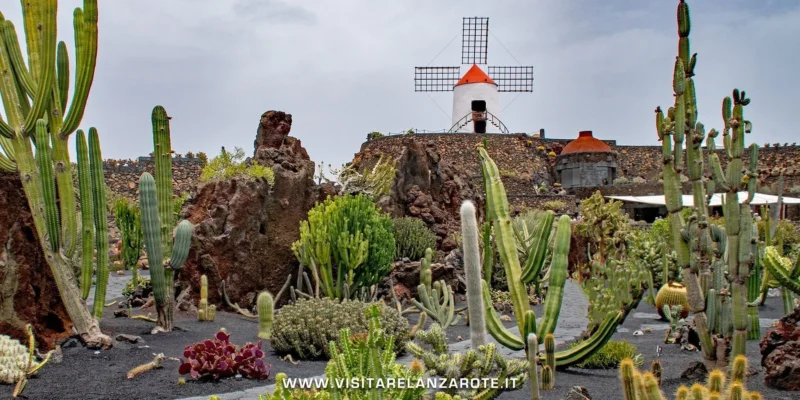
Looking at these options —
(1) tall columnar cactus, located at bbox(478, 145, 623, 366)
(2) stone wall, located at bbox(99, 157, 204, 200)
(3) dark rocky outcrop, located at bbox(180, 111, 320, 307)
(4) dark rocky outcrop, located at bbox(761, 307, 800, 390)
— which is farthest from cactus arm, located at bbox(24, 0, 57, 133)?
(2) stone wall, located at bbox(99, 157, 204, 200)

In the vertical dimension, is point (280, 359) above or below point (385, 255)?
below

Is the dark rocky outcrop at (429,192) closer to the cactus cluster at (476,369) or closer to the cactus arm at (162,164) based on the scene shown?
the cactus arm at (162,164)

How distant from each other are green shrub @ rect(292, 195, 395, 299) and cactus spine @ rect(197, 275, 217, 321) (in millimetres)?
1424

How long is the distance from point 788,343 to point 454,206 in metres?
11.4

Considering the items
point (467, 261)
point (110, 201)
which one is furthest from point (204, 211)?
point (110, 201)

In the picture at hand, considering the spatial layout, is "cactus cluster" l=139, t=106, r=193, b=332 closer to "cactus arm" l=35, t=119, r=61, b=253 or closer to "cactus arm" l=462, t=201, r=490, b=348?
"cactus arm" l=35, t=119, r=61, b=253

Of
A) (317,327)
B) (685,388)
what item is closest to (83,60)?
(317,327)

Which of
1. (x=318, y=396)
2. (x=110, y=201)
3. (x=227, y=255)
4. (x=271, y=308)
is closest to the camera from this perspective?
(x=318, y=396)

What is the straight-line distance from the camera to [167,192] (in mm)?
8516

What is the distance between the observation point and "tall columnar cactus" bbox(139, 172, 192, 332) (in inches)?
309

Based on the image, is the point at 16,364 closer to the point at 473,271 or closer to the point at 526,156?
the point at 473,271

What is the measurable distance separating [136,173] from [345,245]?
22849 mm

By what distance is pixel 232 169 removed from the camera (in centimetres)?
1066

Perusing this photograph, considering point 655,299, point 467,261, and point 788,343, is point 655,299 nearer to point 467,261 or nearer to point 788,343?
point 788,343
